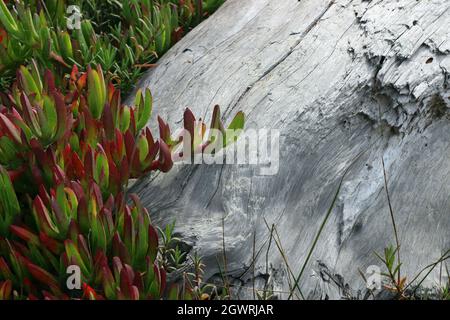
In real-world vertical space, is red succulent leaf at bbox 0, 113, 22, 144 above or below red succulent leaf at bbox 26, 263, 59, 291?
above

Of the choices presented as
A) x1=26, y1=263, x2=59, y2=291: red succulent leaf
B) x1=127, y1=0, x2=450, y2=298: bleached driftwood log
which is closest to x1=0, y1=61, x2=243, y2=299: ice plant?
x1=26, y1=263, x2=59, y2=291: red succulent leaf

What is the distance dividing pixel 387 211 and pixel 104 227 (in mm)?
1494

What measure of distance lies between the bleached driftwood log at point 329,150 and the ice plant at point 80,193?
0.96 feet

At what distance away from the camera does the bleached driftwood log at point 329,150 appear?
12.5 feet

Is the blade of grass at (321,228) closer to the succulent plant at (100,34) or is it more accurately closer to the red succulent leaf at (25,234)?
the red succulent leaf at (25,234)

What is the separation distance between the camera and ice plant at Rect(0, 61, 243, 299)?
3.41 meters

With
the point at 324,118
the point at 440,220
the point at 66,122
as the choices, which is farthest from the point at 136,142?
the point at 440,220

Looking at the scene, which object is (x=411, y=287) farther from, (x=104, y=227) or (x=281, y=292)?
(x=104, y=227)

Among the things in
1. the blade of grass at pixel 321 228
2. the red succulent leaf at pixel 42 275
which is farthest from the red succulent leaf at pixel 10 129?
the blade of grass at pixel 321 228

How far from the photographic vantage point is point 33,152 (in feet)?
12.3

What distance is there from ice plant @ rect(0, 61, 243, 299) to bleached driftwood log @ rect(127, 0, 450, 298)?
11.5 inches

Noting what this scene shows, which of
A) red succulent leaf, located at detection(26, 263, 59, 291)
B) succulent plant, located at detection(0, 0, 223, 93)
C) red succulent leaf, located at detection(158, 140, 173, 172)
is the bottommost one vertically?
red succulent leaf, located at detection(26, 263, 59, 291)

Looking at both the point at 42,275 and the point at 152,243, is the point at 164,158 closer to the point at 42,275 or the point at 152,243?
the point at 152,243

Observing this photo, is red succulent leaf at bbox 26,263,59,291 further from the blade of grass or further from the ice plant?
the blade of grass
